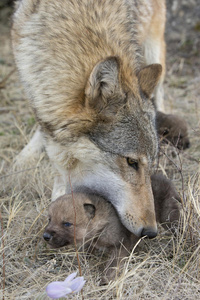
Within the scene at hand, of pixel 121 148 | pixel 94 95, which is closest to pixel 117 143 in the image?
pixel 121 148

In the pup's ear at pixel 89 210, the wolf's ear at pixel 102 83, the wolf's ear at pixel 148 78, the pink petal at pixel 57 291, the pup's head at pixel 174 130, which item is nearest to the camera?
the pink petal at pixel 57 291

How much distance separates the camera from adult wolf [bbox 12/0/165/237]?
3227 mm

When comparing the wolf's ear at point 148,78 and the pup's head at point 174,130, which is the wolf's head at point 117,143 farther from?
the pup's head at point 174,130

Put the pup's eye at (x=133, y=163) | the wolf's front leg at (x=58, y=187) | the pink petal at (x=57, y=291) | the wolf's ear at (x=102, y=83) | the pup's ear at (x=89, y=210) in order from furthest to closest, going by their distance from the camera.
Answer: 1. the wolf's front leg at (x=58, y=187)
2. the pup's eye at (x=133, y=163)
3. the pup's ear at (x=89, y=210)
4. the wolf's ear at (x=102, y=83)
5. the pink petal at (x=57, y=291)

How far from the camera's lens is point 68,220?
9.82ft

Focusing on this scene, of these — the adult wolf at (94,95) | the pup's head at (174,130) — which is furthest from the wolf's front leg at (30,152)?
the pup's head at (174,130)

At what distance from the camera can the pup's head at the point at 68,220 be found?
292cm

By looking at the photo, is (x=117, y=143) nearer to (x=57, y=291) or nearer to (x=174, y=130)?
(x=57, y=291)

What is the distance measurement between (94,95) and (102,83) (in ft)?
0.39

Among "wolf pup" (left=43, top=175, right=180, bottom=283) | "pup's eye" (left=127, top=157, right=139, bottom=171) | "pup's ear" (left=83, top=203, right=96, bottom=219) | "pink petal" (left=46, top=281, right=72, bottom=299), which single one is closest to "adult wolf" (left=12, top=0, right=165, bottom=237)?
"pup's eye" (left=127, top=157, right=139, bottom=171)

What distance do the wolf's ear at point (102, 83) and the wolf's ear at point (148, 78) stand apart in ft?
1.69

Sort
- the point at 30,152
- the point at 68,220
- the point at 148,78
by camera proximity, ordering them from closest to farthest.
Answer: the point at 68,220
the point at 148,78
the point at 30,152

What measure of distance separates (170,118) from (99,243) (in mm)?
2515

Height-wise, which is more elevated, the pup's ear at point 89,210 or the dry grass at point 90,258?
the pup's ear at point 89,210
